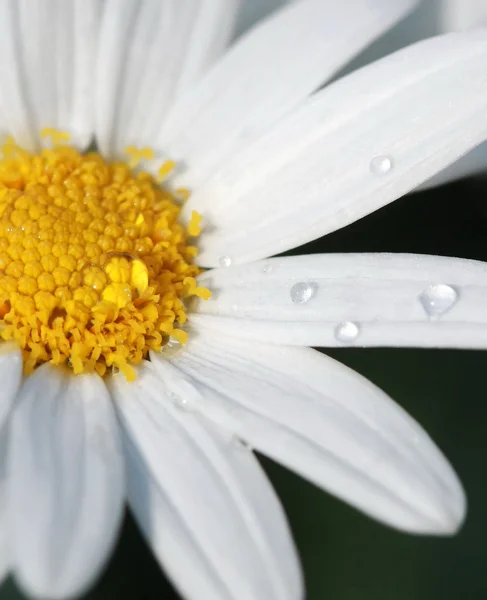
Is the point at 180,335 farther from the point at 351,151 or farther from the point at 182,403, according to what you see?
the point at 351,151

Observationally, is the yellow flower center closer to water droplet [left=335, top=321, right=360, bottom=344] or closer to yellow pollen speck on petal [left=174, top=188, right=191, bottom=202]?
yellow pollen speck on petal [left=174, top=188, right=191, bottom=202]

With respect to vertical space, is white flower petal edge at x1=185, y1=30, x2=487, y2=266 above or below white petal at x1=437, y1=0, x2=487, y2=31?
below

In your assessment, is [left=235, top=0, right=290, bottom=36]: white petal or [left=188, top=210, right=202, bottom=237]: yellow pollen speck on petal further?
[left=235, top=0, right=290, bottom=36]: white petal

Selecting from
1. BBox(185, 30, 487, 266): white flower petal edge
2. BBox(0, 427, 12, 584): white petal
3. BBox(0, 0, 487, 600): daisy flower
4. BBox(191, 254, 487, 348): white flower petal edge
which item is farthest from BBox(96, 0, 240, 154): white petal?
BBox(0, 427, 12, 584): white petal

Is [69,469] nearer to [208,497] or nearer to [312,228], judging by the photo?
[208,497]

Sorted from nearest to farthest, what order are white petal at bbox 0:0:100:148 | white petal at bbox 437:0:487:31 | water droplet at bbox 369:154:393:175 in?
water droplet at bbox 369:154:393:175
white petal at bbox 0:0:100:148
white petal at bbox 437:0:487:31

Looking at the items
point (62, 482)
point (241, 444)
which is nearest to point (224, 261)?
point (241, 444)

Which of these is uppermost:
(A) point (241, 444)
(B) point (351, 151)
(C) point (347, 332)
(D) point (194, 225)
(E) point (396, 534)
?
(B) point (351, 151)

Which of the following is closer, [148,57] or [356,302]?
[356,302]
